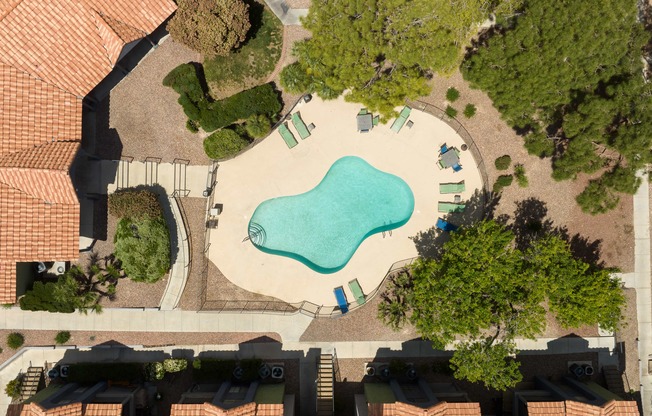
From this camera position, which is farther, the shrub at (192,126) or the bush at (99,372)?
the shrub at (192,126)

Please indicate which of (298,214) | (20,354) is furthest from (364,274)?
(20,354)

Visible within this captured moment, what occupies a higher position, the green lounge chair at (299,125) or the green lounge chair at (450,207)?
the green lounge chair at (299,125)

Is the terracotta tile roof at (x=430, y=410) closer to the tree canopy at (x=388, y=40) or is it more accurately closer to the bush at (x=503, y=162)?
the bush at (x=503, y=162)

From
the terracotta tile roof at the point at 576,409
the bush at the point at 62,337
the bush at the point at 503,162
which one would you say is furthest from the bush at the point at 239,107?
the terracotta tile roof at the point at 576,409

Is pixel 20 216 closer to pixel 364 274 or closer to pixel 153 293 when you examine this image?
pixel 153 293

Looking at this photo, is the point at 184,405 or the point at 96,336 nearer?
the point at 184,405
